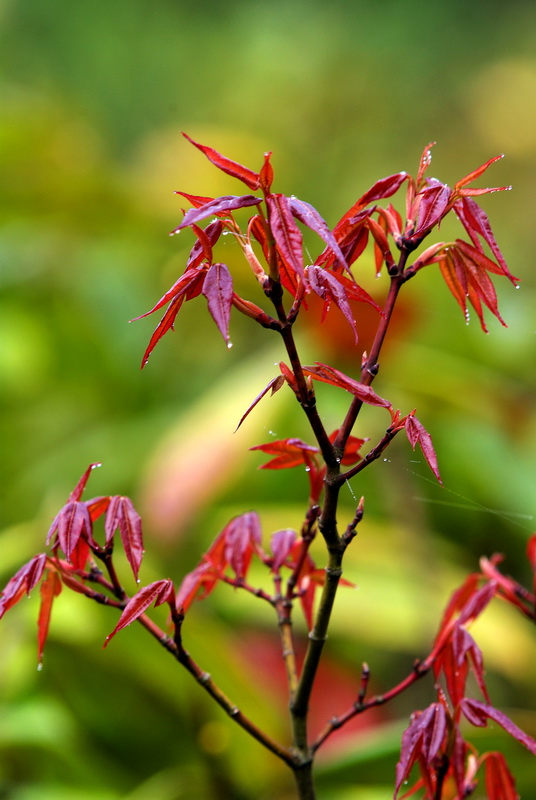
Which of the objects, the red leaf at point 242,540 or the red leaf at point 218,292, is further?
the red leaf at point 242,540

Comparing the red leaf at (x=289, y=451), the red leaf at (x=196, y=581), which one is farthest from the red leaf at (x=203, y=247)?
the red leaf at (x=196, y=581)

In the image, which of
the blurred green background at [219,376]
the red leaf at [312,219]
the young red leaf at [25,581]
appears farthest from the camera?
the blurred green background at [219,376]

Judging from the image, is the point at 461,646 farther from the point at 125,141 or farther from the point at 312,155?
the point at 125,141

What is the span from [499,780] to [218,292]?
0.33 metres

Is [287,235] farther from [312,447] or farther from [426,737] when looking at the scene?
[426,737]

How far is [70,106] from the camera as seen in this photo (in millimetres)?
2613

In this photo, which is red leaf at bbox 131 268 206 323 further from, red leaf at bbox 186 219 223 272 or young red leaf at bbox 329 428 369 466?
young red leaf at bbox 329 428 369 466

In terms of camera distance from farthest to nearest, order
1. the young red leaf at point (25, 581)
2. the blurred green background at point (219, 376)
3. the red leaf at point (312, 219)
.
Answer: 1. the blurred green background at point (219, 376)
2. the young red leaf at point (25, 581)
3. the red leaf at point (312, 219)

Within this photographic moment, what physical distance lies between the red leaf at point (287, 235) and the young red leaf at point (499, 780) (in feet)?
1.03

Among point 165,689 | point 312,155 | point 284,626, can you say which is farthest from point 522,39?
point 284,626

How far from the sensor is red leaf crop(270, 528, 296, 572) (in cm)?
49

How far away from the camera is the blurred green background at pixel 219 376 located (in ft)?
2.95

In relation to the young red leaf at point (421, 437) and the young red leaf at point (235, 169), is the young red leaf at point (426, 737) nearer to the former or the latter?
the young red leaf at point (421, 437)

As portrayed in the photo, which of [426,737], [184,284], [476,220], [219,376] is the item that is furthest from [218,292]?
[219,376]
